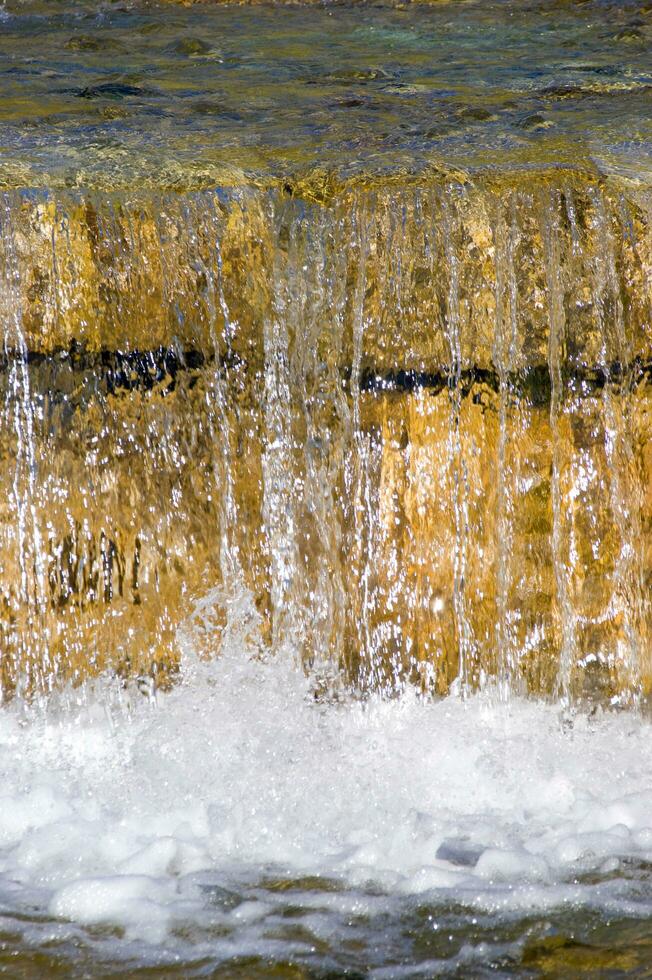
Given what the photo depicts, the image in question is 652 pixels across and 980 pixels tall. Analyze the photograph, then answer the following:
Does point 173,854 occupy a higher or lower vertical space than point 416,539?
lower

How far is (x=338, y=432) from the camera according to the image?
3.72 metres

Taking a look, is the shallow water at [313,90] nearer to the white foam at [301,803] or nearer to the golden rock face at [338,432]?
the golden rock face at [338,432]

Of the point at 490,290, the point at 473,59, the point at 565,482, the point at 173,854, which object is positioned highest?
the point at 473,59

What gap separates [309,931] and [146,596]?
4.45 feet

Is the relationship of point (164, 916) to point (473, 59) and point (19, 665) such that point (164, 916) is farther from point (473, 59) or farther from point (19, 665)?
point (473, 59)

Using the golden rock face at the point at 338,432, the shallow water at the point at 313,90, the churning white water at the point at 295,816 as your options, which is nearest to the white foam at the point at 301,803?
the churning white water at the point at 295,816

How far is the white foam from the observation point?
2922 mm

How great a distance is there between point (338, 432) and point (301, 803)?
116 cm

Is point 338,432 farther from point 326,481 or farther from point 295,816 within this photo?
point 295,816

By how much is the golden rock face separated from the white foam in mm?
150

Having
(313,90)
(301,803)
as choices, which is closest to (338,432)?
(301,803)

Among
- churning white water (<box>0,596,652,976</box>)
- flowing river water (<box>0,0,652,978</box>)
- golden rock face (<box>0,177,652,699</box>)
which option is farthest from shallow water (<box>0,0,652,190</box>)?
churning white water (<box>0,596,652,976</box>)

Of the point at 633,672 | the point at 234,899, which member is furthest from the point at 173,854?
the point at 633,672

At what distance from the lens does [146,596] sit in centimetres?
377
